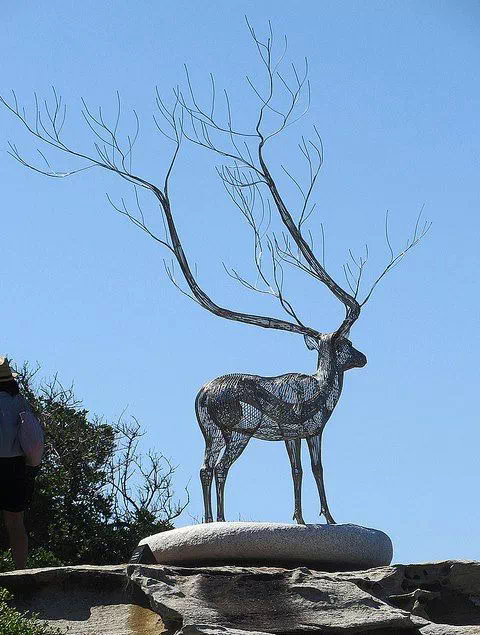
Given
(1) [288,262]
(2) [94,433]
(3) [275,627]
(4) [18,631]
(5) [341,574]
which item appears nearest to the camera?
(4) [18,631]

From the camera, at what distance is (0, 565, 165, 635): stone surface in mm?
8531

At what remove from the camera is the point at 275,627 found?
8008 mm

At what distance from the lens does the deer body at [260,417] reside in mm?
10008

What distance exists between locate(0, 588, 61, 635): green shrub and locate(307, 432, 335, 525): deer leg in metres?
2.66

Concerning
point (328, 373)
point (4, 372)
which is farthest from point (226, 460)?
point (4, 372)

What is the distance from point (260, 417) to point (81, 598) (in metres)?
2.27

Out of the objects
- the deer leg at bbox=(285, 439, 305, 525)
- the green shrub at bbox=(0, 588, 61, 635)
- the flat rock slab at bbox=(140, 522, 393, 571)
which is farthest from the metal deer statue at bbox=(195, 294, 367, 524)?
the green shrub at bbox=(0, 588, 61, 635)

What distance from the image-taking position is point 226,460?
32.8 feet

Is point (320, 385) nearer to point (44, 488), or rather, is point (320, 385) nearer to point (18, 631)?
point (18, 631)

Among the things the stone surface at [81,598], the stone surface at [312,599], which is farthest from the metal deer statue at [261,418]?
the stone surface at [81,598]

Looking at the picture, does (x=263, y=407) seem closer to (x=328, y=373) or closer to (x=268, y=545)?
(x=328, y=373)

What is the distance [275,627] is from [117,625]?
124 centimetres

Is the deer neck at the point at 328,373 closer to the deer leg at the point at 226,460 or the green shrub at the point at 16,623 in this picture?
the deer leg at the point at 226,460

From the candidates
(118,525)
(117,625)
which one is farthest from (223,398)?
(118,525)
